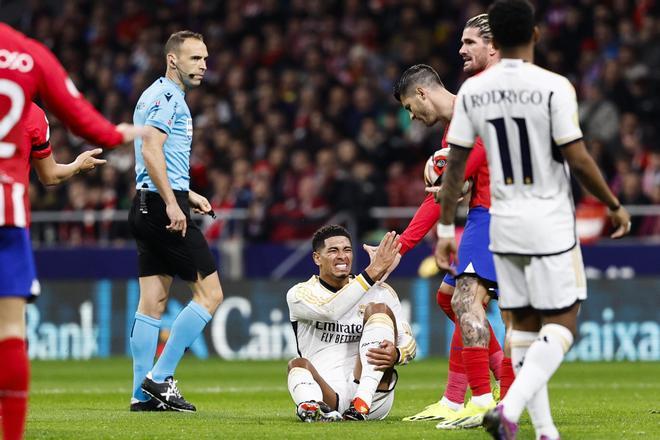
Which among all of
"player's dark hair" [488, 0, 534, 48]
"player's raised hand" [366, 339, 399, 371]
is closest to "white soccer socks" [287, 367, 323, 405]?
"player's raised hand" [366, 339, 399, 371]

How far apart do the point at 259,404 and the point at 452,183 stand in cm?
421

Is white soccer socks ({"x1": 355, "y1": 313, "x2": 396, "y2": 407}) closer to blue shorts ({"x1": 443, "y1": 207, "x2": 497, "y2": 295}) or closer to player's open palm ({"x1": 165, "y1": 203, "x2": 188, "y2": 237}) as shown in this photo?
blue shorts ({"x1": 443, "y1": 207, "x2": 497, "y2": 295})

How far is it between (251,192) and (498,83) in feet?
39.3

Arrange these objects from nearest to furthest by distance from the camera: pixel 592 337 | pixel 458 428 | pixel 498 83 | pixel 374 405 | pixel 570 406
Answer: pixel 498 83
pixel 458 428
pixel 374 405
pixel 570 406
pixel 592 337

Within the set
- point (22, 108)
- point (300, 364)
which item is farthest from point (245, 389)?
point (22, 108)

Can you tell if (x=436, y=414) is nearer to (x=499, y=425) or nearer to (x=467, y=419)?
(x=467, y=419)

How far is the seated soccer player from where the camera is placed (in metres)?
7.97

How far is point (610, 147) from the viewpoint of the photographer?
17.5 metres

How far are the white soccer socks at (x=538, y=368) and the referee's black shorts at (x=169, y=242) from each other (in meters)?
3.66

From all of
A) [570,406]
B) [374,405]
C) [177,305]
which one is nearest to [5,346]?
[374,405]

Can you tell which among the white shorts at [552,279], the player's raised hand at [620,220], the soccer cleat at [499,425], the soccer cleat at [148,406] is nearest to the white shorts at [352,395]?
the soccer cleat at [148,406]

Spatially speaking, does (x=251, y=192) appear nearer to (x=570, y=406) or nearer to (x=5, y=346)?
(x=570, y=406)

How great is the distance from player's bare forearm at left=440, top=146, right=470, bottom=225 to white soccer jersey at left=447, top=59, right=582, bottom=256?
0.22 feet

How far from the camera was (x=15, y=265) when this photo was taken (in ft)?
18.9
